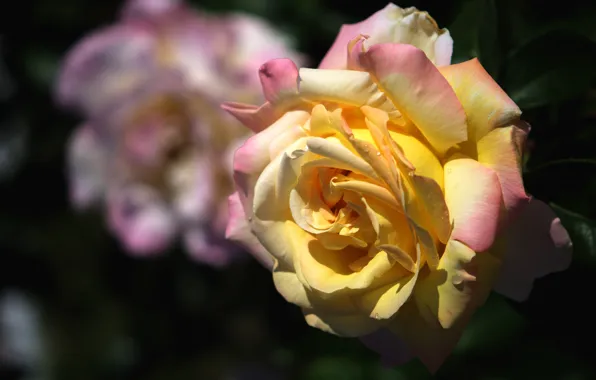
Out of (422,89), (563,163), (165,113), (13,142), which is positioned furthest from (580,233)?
(13,142)

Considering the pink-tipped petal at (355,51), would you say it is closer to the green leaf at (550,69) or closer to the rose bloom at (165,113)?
the green leaf at (550,69)

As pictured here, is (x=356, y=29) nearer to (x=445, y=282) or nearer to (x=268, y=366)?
(x=445, y=282)

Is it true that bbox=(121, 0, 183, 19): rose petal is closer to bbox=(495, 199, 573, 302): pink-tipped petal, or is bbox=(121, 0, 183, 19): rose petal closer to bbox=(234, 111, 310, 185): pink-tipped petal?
bbox=(234, 111, 310, 185): pink-tipped petal

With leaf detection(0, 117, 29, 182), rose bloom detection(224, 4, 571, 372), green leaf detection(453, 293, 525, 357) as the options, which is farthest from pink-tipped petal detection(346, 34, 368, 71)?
leaf detection(0, 117, 29, 182)

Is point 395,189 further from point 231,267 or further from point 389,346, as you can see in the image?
point 231,267

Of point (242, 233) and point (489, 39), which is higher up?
point (489, 39)

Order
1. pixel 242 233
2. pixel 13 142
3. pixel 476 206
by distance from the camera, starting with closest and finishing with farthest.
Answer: pixel 476 206
pixel 242 233
pixel 13 142

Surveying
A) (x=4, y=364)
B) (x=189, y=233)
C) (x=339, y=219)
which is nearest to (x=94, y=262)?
(x=4, y=364)
